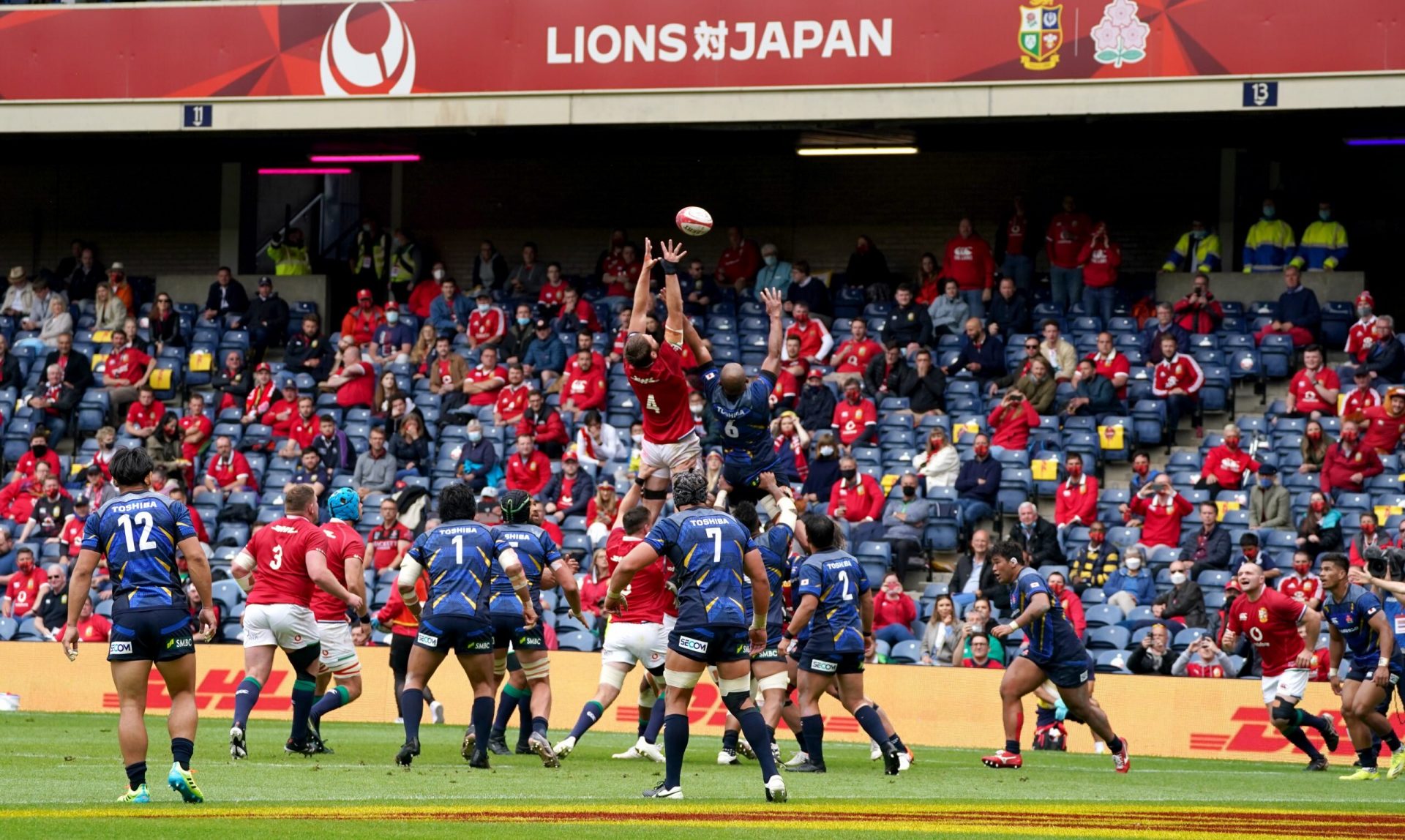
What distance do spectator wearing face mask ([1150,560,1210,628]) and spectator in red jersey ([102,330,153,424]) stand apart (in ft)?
49.4

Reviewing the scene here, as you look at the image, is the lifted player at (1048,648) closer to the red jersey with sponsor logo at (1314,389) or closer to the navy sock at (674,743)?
the navy sock at (674,743)

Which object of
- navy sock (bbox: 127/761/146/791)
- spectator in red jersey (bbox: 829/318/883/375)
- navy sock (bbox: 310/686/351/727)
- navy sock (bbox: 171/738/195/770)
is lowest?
navy sock (bbox: 310/686/351/727)

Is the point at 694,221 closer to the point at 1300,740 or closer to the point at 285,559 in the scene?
the point at 285,559

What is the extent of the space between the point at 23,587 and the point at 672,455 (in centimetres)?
1249

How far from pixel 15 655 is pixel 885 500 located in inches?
425

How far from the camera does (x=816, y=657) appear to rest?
1490 centimetres

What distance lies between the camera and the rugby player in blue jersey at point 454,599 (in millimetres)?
13930

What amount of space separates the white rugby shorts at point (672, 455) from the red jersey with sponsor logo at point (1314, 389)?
11187 millimetres

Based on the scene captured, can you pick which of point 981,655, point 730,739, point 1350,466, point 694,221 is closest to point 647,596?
point 730,739

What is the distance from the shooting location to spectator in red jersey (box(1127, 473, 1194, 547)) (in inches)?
878

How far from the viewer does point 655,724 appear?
15.3 meters

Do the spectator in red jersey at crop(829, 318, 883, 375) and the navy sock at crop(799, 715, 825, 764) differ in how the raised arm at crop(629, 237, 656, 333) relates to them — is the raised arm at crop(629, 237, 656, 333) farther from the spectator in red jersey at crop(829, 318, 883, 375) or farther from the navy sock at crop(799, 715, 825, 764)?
the spectator in red jersey at crop(829, 318, 883, 375)

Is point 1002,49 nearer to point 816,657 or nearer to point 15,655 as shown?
point 816,657

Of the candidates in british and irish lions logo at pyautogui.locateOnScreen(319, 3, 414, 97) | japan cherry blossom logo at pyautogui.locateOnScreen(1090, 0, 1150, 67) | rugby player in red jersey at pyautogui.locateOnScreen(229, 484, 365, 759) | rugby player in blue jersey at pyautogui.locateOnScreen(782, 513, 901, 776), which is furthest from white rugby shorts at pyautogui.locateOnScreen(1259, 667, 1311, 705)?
british and irish lions logo at pyautogui.locateOnScreen(319, 3, 414, 97)
